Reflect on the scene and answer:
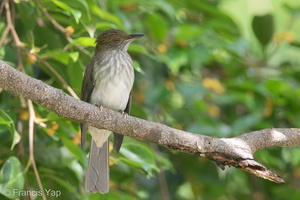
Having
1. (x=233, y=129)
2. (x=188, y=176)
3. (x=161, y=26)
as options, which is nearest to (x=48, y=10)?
(x=161, y=26)

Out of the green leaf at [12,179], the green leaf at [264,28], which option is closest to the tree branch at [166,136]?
the green leaf at [12,179]

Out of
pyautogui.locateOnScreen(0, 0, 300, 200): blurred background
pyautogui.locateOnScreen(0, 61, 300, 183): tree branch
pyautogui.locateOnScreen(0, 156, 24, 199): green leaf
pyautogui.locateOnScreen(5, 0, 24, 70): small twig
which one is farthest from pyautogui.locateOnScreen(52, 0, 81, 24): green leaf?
pyautogui.locateOnScreen(0, 156, 24, 199): green leaf

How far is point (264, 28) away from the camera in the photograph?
18.2ft

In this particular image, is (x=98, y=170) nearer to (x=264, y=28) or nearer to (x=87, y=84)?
(x=87, y=84)

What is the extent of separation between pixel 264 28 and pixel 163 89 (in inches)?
48.6

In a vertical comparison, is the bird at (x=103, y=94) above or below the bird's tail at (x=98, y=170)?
above

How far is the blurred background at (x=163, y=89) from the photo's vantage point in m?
3.75

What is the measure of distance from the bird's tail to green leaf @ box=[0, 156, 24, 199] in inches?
21.1

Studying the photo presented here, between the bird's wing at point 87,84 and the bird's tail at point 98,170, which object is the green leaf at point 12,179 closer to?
the bird's tail at point 98,170

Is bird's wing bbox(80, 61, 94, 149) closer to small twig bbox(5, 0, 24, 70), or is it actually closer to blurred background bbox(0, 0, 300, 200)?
blurred background bbox(0, 0, 300, 200)

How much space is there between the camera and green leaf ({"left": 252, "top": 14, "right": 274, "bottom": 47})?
5547 mm

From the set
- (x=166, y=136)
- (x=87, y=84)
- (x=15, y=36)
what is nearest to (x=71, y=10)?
(x=15, y=36)

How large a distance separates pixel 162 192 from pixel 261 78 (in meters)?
1.43

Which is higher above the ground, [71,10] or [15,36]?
[71,10]
